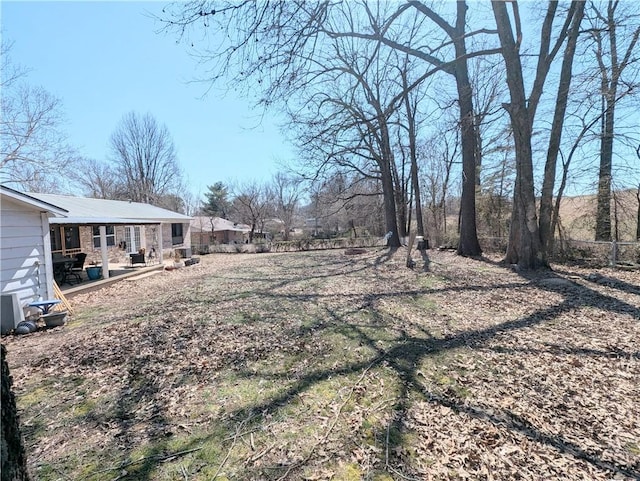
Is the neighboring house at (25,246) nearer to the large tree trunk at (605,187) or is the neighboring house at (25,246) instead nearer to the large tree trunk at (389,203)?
the large tree trunk at (389,203)

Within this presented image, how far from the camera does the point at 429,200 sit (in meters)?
26.3

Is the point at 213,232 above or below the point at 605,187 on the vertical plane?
below

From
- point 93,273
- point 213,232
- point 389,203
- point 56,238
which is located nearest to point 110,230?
point 56,238

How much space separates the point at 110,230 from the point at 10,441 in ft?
58.9

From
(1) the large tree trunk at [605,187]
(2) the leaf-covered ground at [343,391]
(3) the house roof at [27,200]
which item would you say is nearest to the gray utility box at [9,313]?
(2) the leaf-covered ground at [343,391]

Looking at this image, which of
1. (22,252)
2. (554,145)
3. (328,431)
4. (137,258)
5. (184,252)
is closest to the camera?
(328,431)

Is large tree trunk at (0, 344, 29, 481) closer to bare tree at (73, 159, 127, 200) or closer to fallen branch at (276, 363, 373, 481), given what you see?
fallen branch at (276, 363, 373, 481)

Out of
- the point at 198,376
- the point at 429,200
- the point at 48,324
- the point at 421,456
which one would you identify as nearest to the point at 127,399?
the point at 198,376

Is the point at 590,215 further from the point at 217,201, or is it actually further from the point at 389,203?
the point at 217,201

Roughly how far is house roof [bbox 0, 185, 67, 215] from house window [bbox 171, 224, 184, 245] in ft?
44.0

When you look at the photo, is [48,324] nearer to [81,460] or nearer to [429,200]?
[81,460]

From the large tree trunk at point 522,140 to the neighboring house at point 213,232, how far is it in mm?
30892

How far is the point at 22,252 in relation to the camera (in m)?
6.84

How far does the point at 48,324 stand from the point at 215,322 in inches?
140
